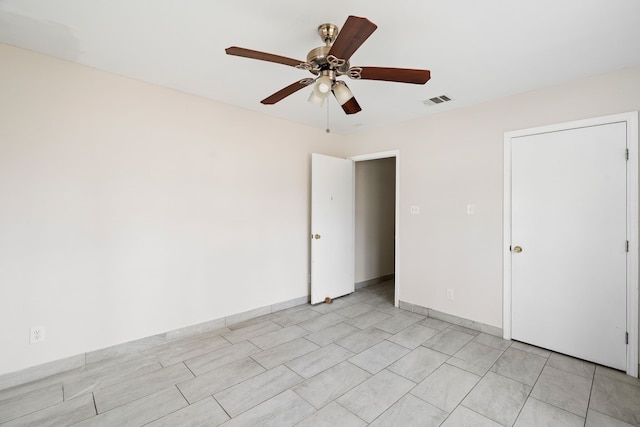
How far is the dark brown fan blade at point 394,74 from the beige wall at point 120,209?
82.5 inches

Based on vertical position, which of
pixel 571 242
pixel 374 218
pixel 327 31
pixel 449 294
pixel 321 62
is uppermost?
pixel 327 31

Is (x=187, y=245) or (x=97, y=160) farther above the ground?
(x=97, y=160)

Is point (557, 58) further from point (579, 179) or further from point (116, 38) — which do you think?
point (116, 38)

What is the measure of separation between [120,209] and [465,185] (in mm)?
3620

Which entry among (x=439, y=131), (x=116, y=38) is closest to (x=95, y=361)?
(x=116, y=38)

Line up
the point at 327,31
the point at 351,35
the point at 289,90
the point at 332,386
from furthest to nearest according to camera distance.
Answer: the point at 332,386 → the point at 289,90 → the point at 327,31 → the point at 351,35

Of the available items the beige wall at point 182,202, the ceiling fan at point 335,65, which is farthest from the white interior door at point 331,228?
the ceiling fan at point 335,65

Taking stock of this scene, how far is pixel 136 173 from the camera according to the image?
8.89 ft

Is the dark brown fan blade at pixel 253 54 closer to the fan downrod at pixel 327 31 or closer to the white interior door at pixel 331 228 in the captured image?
the fan downrod at pixel 327 31

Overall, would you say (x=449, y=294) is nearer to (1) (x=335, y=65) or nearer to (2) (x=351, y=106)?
(2) (x=351, y=106)

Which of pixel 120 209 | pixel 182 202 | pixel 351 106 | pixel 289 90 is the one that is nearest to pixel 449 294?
pixel 351 106

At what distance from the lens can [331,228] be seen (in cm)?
425

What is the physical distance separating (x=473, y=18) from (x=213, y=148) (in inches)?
104

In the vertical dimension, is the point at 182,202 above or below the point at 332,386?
above
